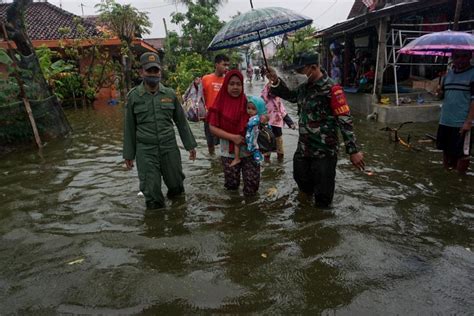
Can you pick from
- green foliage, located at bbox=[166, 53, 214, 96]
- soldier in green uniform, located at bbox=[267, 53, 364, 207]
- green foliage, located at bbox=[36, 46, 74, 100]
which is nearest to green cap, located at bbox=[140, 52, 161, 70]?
soldier in green uniform, located at bbox=[267, 53, 364, 207]

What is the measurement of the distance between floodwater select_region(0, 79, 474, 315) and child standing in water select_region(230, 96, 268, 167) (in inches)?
24.1

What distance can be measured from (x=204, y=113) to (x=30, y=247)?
3.48 meters

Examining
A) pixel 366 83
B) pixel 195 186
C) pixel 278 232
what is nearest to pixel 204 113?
pixel 195 186

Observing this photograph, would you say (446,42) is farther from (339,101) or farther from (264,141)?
(264,141)

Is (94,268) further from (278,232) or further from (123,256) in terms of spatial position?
(278,232)

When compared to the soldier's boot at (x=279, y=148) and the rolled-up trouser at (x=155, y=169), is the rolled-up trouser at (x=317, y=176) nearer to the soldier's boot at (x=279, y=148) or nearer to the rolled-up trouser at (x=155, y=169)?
the rolled-up trouser at (x=155, y=169)

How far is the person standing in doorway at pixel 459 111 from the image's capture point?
16.4 ft

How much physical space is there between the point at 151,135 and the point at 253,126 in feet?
3.72

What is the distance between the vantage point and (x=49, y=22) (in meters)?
19.2

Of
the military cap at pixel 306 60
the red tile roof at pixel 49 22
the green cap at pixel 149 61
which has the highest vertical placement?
the red tile roof at pixel 49 22

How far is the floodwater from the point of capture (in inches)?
104

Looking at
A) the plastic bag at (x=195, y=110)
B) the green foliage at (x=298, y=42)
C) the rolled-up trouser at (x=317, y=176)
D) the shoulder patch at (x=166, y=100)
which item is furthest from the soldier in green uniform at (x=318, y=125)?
the green foliage at (x=298, y=42)

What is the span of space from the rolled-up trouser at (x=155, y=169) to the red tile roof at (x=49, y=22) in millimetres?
15000

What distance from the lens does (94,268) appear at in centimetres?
315
